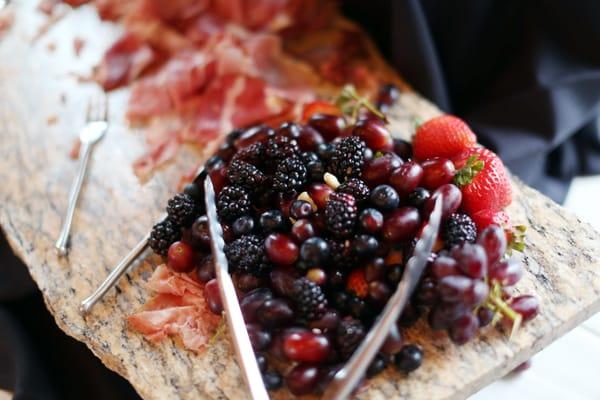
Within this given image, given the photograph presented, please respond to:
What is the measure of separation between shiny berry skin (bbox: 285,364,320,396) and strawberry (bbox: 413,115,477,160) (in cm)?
42

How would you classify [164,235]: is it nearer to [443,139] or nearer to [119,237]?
[119,237]

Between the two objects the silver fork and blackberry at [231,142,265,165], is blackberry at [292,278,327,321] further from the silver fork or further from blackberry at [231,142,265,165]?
the silver fork

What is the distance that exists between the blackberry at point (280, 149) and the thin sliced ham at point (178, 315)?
230mm

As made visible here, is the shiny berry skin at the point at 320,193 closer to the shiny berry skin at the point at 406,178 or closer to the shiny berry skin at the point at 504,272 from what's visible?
the shiny berry skin at the point at 406,178

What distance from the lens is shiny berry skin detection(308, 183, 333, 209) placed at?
0.91 m

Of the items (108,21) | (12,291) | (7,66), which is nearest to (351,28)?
(108,21)

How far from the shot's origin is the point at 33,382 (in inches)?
44.9

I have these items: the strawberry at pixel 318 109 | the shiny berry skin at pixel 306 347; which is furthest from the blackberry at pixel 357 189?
the strawberry at pixel 318 109

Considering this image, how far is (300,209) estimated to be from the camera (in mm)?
887

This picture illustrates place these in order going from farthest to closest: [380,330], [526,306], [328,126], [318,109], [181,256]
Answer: [318,109]
[328,126]
[181,256]
[526,306]
[380,330]

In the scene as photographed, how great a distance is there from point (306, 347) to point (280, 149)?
327 millimetres

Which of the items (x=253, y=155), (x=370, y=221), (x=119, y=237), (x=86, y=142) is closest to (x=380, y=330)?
(x=370, y=221)

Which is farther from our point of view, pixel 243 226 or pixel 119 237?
pixel 119 237

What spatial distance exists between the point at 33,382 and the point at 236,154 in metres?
0.58
